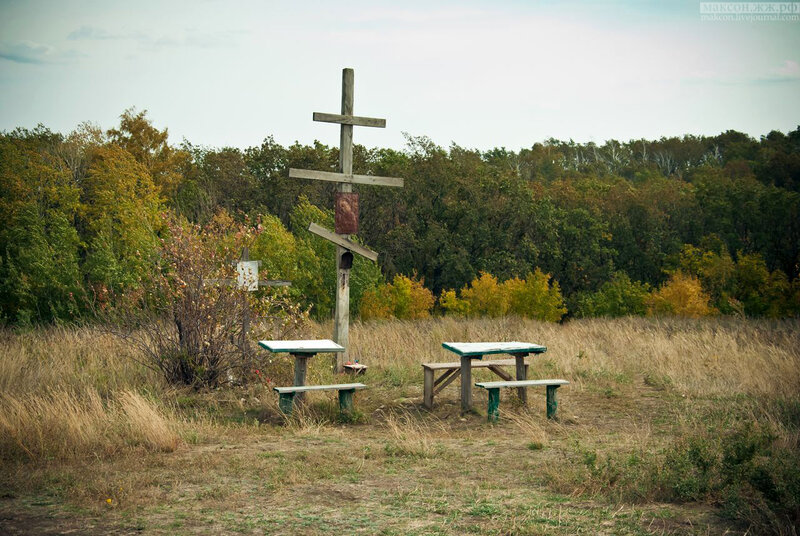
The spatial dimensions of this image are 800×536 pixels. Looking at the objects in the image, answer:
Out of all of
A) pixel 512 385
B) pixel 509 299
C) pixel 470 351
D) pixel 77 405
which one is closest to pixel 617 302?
pixel 509 299

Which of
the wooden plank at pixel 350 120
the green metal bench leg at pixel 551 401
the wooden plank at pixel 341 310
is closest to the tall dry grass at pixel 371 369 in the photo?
the wooden plank at pixel 341 310

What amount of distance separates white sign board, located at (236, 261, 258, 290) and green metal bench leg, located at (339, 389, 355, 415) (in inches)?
86.2

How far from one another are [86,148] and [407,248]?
1680 centimetres

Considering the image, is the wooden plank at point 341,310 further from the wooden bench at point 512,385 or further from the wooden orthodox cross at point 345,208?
the wooden bench at point 512,385

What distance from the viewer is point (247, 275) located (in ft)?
33.4

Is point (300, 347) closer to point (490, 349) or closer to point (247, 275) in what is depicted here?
point (247, 275)

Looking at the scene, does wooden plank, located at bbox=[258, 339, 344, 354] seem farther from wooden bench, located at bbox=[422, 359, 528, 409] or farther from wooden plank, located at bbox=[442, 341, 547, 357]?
wooden plank, located at bbox=[442, 341, 547, 357]

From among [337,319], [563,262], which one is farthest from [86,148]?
[337,319]

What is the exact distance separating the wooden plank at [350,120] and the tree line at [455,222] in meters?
11.0

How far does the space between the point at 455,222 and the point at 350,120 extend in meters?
20.7

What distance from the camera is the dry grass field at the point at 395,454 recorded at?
513cm

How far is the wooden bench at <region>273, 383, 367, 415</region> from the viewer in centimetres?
827

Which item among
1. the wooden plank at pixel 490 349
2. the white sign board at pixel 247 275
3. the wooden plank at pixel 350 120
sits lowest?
the wooden plank at pixel 490 349

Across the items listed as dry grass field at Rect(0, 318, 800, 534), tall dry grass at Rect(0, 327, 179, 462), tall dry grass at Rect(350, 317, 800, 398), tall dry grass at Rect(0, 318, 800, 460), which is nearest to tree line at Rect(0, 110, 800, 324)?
tall dry grass at Rect(350, 317, 800, 398)
